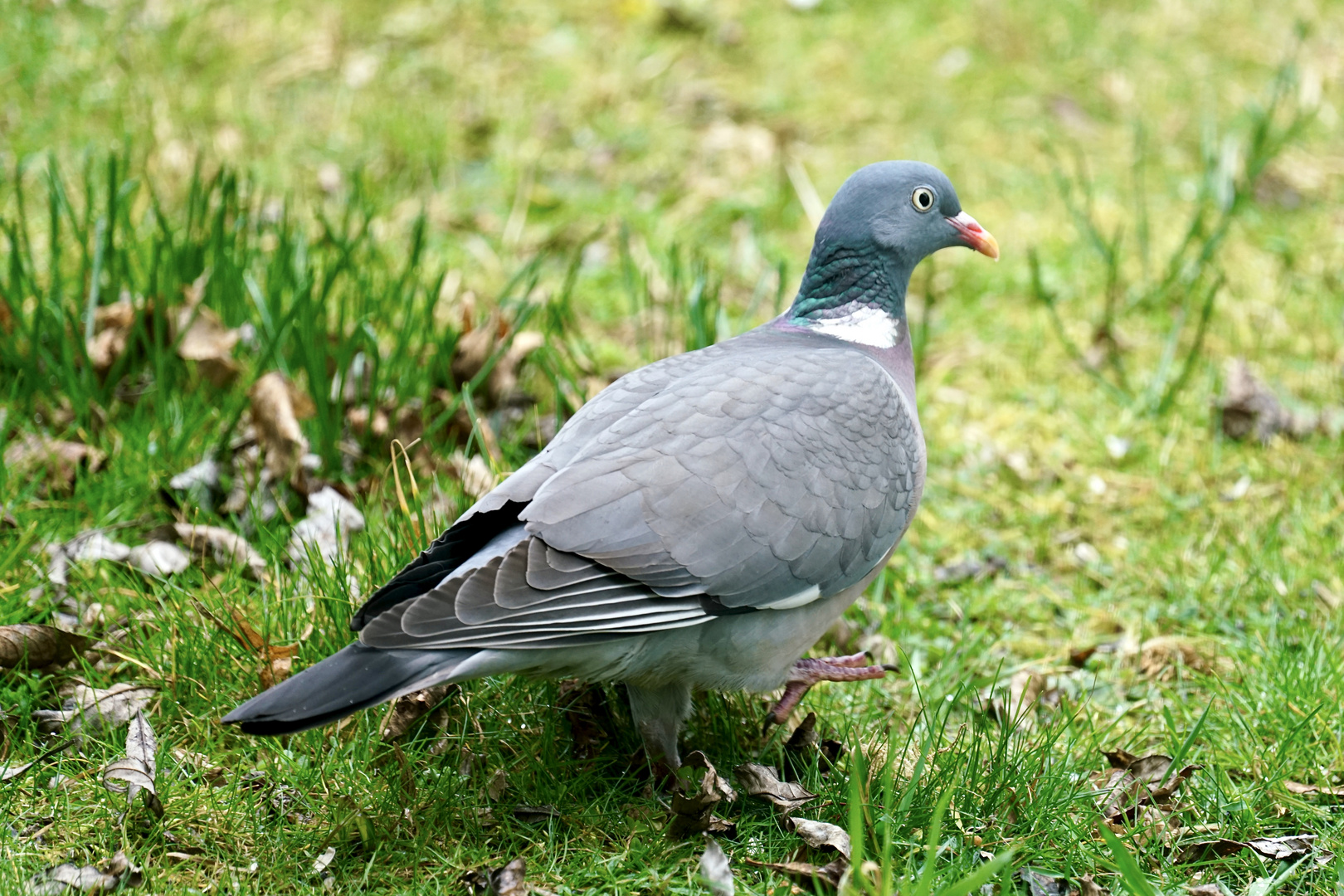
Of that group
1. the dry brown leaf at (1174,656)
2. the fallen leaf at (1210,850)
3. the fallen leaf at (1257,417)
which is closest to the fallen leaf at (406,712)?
the fallen leaf at (1210,850)

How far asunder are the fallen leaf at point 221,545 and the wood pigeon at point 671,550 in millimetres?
898

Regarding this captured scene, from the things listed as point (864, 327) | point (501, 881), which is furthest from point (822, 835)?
point (864, 327)

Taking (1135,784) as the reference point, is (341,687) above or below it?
above

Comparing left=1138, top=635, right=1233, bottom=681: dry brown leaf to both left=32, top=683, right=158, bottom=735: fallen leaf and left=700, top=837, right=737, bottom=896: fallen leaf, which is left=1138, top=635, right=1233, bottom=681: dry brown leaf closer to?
left=700, top=837, right=737, bottom=896: fallen leaf

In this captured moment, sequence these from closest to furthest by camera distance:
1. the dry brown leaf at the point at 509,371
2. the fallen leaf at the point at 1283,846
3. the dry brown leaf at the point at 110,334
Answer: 1. the fallen leaf at the point at 1283,846
2. the dry brown leaf at the point at 110,334
3. the dry brown leaf at the point at 509,371

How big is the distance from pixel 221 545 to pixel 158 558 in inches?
6.1

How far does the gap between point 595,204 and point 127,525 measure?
271 centimetres

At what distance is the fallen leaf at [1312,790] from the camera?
2732 millimetres

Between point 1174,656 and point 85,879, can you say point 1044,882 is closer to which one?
point 1174,656

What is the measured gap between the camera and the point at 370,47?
20.3 feet

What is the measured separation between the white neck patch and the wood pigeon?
16 centimetres

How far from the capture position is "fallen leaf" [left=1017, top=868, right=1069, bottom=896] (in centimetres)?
243

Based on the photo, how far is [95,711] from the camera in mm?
2744

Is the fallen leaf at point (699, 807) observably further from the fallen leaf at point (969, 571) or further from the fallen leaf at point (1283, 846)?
the fallen leaf at point (969, 571)
